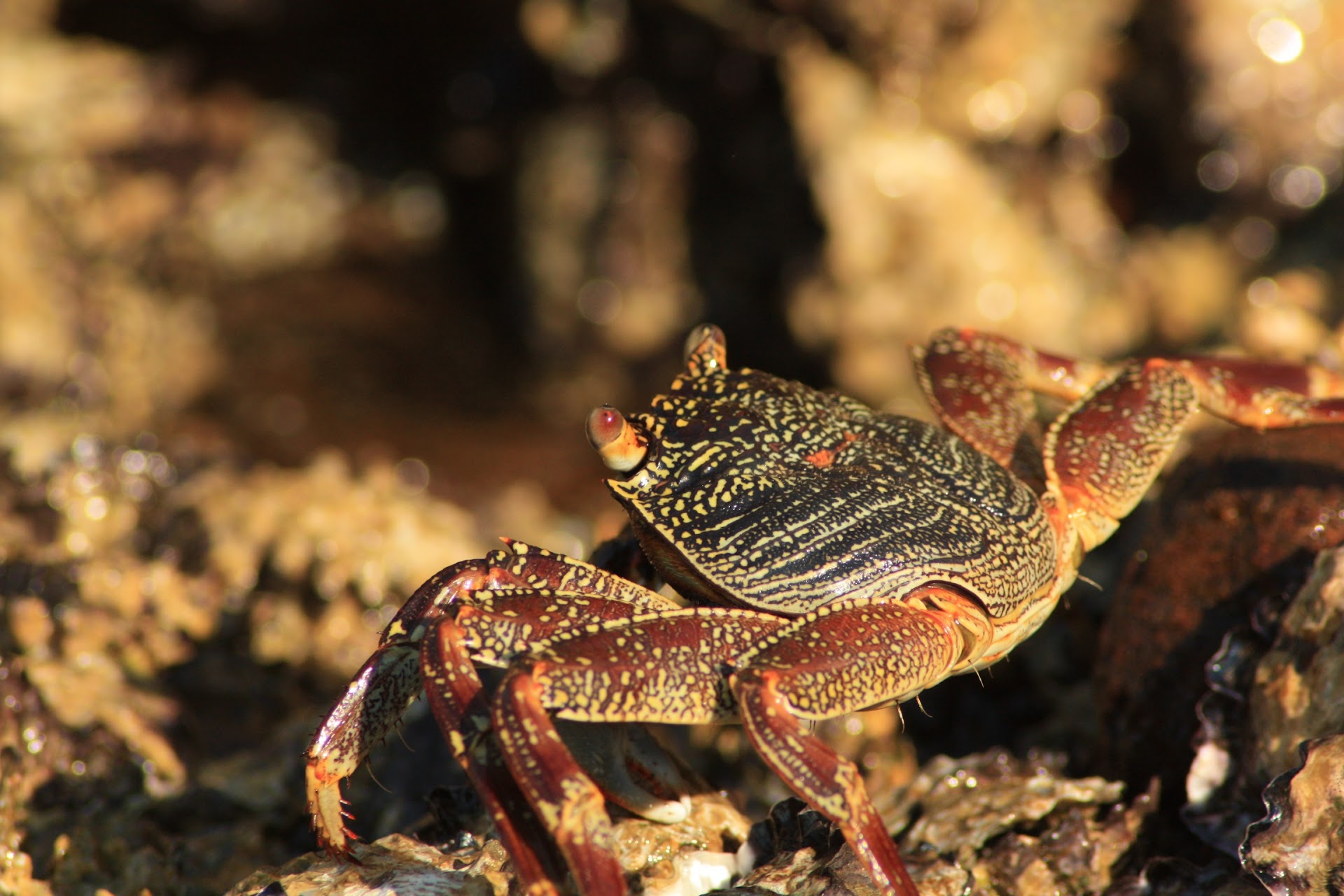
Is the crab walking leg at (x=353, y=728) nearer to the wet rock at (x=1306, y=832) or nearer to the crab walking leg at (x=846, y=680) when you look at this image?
the crab walking leg at (x=846, y=680)

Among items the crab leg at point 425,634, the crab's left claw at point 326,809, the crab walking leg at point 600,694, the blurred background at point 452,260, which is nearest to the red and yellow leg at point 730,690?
the crab walking leg at point 600,694

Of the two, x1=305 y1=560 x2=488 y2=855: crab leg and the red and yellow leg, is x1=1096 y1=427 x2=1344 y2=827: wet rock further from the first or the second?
x1=305 y1=560 x2=488 y2=855: crab leg

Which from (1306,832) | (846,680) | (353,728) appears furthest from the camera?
(353,728)

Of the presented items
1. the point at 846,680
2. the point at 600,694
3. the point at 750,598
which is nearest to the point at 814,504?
the point at 750,598

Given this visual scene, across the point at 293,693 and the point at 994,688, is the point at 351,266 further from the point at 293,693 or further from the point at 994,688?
the point at 994,688

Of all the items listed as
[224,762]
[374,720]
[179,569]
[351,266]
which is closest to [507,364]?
[351,266]

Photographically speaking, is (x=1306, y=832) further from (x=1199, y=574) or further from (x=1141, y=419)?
(x=1141, y=419)

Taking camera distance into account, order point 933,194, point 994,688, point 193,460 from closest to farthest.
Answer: point 994,688
point 193,460
point 933,194

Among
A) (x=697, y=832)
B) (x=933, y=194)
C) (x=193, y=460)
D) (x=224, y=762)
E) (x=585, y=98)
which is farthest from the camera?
(x=585, y=98)
